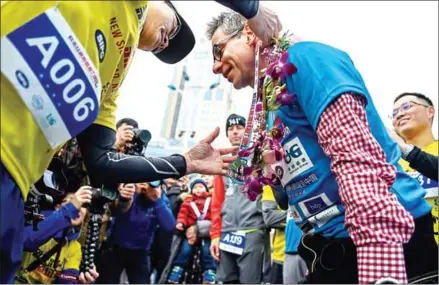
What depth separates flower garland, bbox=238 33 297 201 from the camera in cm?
192

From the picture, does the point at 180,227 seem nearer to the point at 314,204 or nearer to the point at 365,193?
the point at 314,204

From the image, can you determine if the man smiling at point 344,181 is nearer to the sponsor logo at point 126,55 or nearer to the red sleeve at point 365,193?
the red sleeve at point 365,193

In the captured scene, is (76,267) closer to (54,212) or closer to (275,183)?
(54,212)

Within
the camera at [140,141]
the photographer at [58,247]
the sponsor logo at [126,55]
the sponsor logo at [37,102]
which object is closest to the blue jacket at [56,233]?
the photographer at [58,247]

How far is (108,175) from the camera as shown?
→ 204 centimetres

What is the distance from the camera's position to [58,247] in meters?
3.47

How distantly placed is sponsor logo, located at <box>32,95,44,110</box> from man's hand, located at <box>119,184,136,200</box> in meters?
3.67

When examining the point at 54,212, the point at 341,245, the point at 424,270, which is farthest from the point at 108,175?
the point at 54,212

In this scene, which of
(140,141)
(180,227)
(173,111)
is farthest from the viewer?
(173,111)

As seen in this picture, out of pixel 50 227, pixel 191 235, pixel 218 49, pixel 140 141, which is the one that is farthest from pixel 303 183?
pixel 191 235

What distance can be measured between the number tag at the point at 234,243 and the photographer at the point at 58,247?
4.97ft

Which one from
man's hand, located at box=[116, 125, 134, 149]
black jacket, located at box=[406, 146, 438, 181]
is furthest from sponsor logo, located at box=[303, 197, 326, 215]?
man's hand, located at box=[116, 125, 134, 149]

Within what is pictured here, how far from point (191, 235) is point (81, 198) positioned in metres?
2.65

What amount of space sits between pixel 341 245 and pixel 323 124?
1.59ft
